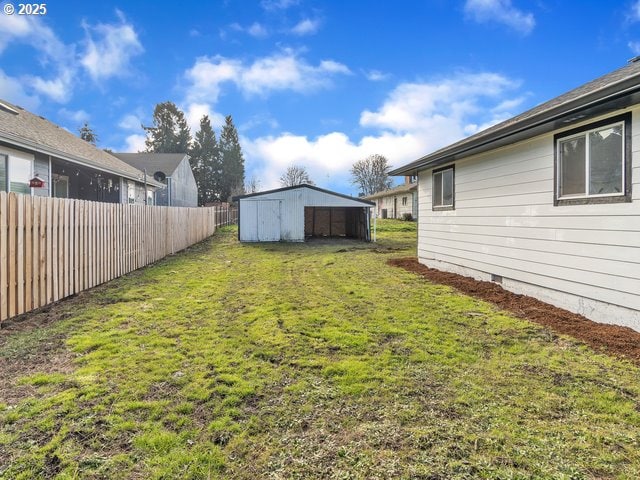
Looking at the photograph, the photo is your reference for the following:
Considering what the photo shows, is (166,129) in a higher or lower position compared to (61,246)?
higher

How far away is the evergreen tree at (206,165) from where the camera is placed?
154ft

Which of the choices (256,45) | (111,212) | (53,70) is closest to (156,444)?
A: (111,212)

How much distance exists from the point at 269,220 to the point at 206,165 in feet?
107

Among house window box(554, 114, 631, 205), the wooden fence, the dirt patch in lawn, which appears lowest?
the dirt patch in lawn

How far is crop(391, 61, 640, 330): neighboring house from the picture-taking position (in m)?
4.25

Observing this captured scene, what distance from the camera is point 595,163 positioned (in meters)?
4.73

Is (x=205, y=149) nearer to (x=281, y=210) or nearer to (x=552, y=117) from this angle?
(x=281, y=210)

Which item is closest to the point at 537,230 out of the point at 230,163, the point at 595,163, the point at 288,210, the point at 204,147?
the point at 595,163

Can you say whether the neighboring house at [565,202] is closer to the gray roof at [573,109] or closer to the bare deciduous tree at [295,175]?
the gray roof at [573,109]

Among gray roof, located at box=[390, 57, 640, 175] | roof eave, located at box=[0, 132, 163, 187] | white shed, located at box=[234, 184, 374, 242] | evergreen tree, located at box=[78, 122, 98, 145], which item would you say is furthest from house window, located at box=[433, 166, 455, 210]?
evergreen tree, located at box=[78, 122, 98, 145]

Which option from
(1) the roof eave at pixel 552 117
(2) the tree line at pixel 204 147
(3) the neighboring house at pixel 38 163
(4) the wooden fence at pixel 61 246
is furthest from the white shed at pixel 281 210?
(2) the tree line at pixel 204 147

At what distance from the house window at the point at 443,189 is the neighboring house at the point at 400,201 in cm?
1817

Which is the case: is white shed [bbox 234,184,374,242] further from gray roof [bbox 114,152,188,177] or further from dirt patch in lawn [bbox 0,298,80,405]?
dirt patch in lawn [bbox 0,298,80,405]

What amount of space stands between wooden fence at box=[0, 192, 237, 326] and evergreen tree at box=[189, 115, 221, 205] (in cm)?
3863
